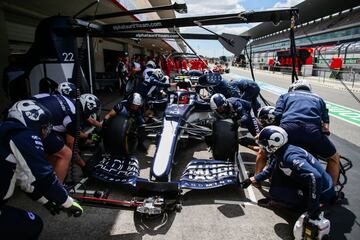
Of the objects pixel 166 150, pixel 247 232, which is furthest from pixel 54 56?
pixel 247 232

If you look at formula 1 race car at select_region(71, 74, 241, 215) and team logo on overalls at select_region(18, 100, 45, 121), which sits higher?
team logo on overalls at select_region(18, 100, 45, 121)

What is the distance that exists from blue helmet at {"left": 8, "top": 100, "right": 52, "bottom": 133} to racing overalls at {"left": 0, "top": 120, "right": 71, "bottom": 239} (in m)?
0.14

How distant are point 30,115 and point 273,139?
2.31 meters

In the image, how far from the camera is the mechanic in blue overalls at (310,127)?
3445 millimetres

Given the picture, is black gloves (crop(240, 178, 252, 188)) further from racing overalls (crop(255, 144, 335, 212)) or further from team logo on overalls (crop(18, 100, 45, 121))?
team logo on overalls (crop(18, 100, 45, 121))

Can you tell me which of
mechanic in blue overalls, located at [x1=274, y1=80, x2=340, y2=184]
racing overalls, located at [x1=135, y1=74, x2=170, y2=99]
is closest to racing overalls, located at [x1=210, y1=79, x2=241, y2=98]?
racing overalls, located at [x1=135, y1=74, x2=170, y2=99]

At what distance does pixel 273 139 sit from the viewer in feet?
10.0

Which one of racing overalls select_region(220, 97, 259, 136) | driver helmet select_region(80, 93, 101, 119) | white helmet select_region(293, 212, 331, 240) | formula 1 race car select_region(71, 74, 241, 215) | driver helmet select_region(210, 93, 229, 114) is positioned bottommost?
white helmet select_region(293, 212, 331, 240)

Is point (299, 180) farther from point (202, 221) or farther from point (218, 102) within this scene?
point (218, 102)

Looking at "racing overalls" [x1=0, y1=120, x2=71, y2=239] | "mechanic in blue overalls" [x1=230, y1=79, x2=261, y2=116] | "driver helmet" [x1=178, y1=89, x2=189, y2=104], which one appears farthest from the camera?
"mechanic in blue overalls" [x1=230, y1=79, x2=261, y2=116]

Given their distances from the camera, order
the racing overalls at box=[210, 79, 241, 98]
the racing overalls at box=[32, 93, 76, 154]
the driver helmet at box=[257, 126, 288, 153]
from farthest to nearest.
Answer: the racing overalls at box=[210, 79, 241, 98], the racing overalls at box=[32, 93, 76, 154], the driver helmet at box=[257, 126, 288, 153]

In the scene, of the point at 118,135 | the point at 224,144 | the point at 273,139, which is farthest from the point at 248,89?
the point at 273,139

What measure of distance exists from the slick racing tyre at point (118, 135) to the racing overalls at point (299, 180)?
7.02ft

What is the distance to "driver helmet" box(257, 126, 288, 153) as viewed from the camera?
9.99 ft
